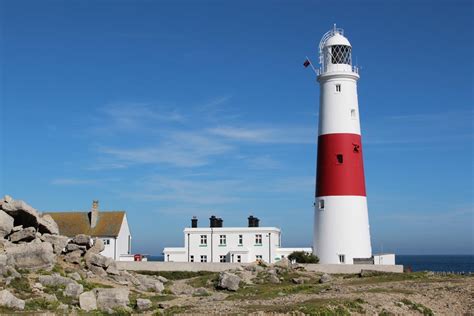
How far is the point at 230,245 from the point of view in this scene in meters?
62.1

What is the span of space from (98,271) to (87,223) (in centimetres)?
2579

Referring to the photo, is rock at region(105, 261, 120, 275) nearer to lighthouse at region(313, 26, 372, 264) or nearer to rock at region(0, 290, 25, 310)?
rock at region(0, 290, 25, 310)

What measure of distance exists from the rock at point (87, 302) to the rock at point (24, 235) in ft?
29.2

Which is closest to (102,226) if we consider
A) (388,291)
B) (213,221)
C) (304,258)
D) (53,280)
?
(213,221)

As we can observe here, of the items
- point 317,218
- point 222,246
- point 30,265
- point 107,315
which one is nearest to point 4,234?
point 30,265

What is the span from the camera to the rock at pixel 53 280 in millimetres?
31703

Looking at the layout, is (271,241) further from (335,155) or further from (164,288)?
(164,288)

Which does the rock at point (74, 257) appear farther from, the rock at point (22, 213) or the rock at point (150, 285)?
the rock at point (150, 285)

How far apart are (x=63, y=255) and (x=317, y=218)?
20.0 m

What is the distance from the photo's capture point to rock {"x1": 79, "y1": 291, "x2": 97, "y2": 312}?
1115 inches

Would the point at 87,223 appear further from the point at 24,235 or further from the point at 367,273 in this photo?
the point at 367,273

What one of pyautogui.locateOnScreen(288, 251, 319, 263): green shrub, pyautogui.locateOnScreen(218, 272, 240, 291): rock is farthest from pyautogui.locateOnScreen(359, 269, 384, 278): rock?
pyautogui.locateOnScreen(218, 272, 240, 291): rock

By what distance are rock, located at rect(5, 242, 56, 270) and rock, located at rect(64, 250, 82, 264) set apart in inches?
108

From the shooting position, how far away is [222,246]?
204 feet
